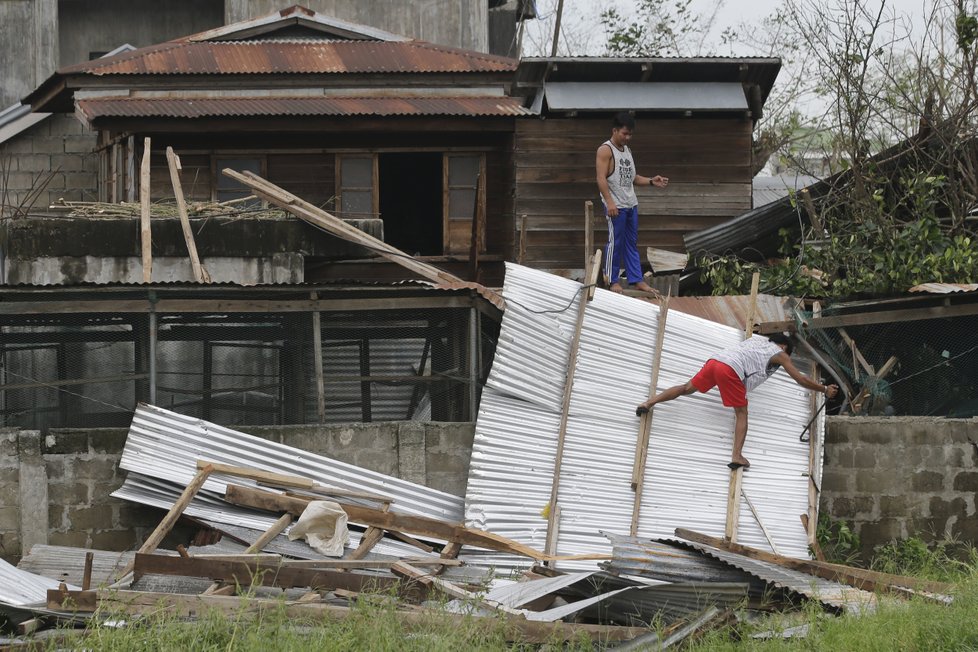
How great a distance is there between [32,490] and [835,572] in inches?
261

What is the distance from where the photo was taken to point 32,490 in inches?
450

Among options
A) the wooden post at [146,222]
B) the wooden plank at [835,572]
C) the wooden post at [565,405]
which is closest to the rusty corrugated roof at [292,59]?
the wooden post at [146,222]

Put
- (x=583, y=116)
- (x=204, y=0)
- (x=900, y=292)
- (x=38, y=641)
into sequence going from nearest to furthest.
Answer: (x=38, y=641)
(x=900, y=292)
(x=583, y=116)
(x=204, y=0)

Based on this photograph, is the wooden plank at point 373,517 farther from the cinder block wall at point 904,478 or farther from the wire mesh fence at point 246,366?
the cinder block wall at point 904,478

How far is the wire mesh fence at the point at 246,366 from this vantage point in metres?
11.7

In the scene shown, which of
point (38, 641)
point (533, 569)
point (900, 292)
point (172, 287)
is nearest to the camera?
point (38, 641)

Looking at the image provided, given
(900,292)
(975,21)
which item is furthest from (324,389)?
(975,21)

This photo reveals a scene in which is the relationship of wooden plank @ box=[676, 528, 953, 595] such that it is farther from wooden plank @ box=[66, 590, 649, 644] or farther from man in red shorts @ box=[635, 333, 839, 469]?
wooden plank @ box=[66, 590, 649, 644]

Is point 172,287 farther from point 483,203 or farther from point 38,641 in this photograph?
point 483,203

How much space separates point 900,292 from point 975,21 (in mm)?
3963

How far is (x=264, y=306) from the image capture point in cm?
Result: 1205

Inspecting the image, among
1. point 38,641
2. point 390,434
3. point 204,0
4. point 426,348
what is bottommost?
point 38,641

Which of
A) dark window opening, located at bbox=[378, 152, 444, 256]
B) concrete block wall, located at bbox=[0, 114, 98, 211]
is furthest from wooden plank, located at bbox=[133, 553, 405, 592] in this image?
concrete block wall, located at bbox=[0, 114, 98, 211]

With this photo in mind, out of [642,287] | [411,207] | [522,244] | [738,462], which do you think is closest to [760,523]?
[738,462]
